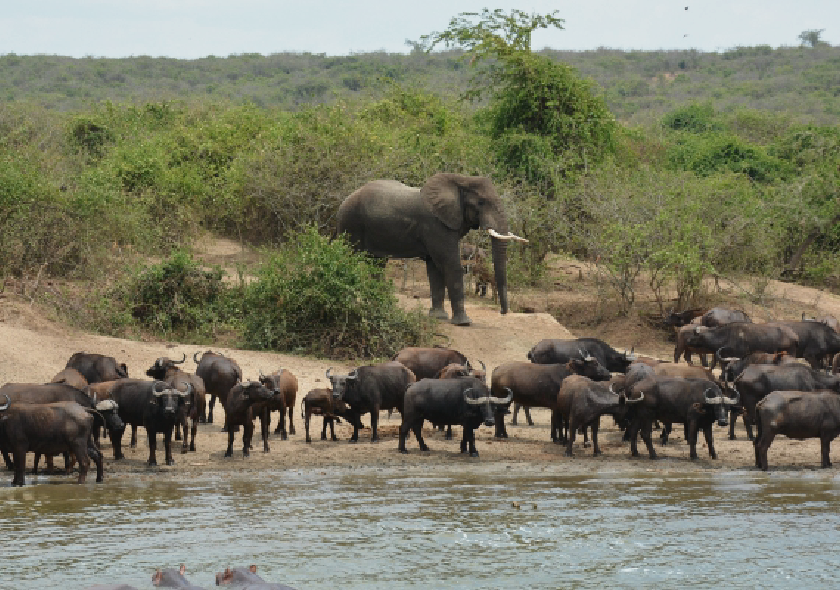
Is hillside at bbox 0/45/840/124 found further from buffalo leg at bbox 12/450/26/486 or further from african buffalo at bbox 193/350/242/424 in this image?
buffalo leg at bbox 12/450/26/486

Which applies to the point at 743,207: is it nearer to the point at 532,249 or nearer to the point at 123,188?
the point at 532,249

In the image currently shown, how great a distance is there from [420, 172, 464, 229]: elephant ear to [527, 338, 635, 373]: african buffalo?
3744 mm

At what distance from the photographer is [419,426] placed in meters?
14.4

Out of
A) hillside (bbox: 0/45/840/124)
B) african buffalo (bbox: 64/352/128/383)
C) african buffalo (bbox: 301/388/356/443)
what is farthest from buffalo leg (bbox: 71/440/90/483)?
hillside (bbox: 0/45/840/124)

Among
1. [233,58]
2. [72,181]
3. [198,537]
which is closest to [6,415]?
[198,537]

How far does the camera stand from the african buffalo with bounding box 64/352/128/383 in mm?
15063

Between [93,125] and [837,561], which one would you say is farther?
[93,125]

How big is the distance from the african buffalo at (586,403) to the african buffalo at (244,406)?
3542mm

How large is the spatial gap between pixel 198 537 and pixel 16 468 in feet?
8.39

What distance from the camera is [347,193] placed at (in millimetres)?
23938

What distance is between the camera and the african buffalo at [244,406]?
13461 mm

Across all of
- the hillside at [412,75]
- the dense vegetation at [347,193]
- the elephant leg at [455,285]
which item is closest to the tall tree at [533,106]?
the dense vegetation at [347,193]

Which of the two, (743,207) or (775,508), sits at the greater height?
(743,207)

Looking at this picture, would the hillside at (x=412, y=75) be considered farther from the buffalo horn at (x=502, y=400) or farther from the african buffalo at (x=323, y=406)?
the african buffalo at (x=323, y=406)
